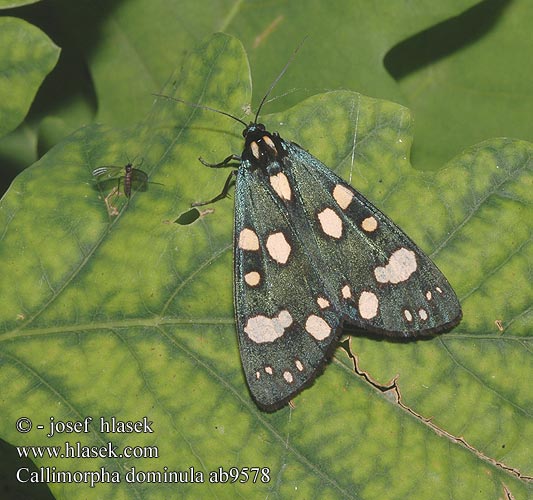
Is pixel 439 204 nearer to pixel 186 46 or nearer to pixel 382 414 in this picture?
pixel 382 414

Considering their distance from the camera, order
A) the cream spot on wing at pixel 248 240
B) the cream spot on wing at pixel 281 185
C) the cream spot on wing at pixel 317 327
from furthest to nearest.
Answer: the cream spot on wing at pixel 281 185 < the cream spot on wing at pixel 248 240 < the cream spot on wing at pixel 317 327

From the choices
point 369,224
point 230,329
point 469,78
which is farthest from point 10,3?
point 469,78

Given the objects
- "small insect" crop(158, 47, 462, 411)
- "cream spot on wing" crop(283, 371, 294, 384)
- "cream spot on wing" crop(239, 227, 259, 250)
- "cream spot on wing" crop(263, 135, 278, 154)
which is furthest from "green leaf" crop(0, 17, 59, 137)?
"cream spot on wing" crop(283, 371, 294, 384)

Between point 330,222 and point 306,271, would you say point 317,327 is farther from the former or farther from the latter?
point 330,222

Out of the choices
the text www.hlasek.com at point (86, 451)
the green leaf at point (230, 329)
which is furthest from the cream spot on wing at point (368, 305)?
the text www.hlasek.com at point (86, 451)

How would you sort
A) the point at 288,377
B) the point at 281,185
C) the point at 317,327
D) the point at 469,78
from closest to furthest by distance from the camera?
the point at 288,377, the point at 317,327, the point at 281,185, the point at 469,78

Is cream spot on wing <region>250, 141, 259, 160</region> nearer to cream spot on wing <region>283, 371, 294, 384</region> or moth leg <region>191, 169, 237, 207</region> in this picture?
moth leg <region>191, 169, 237, 207</region>

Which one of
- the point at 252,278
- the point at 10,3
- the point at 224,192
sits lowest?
the point at 252,278

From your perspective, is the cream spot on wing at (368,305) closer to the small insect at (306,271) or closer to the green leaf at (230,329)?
the small insect at (306,271)
